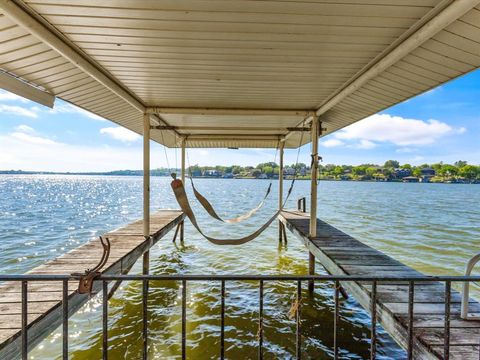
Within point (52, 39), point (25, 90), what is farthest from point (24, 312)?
point (25, 90)

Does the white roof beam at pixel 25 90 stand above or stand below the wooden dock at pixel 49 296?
above

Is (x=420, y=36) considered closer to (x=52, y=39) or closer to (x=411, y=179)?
(x=52, y=39)

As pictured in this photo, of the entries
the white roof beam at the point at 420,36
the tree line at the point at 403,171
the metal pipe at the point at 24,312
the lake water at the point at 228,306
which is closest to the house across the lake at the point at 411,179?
the tree line at the point at 403,171

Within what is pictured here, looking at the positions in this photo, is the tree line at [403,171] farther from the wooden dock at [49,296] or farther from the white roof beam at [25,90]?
the white roof beam at [25,90]

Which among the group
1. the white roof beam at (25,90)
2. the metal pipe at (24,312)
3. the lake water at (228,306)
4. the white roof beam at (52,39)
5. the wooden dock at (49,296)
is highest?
the white roof beam at (52,39)

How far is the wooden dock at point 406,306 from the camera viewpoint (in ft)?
7.06

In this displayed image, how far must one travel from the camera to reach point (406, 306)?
2.70 meters

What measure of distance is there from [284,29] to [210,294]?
499 centimetres

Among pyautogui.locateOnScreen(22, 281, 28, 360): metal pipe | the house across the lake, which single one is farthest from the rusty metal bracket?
the house across the lake

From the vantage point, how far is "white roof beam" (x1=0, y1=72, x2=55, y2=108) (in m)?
2.78

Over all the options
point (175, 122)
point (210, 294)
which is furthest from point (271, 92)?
point (210, 294)

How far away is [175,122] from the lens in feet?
20.1

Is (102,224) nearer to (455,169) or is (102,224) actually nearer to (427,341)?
(427,341)

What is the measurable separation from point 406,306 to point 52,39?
3.95 metres
